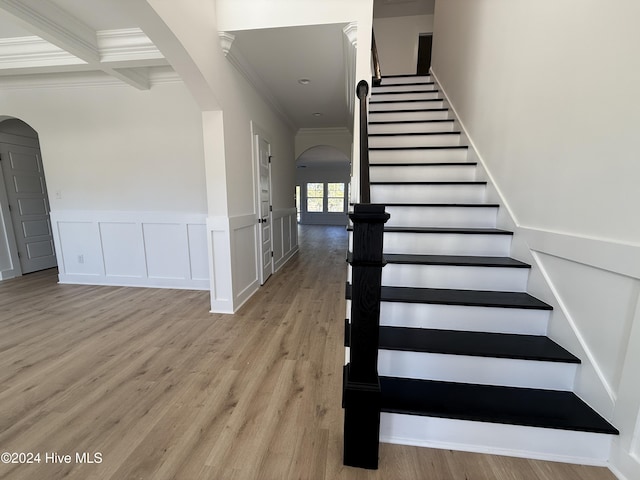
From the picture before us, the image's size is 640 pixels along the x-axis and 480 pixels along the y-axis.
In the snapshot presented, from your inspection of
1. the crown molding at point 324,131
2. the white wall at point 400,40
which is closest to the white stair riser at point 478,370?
the crown molding at point 324,131

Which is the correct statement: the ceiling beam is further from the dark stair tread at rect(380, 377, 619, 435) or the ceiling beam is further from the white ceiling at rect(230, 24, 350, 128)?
the dark stair tread at rect(380, 377, 619, 435)

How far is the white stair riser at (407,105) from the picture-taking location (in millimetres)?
3326

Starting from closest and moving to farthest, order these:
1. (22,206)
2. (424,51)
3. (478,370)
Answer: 1. (478,370)
2. (22,206)
3. (424,51)

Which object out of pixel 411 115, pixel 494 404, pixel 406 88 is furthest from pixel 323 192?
pixel 494 404

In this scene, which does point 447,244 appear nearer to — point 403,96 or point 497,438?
point 497,438

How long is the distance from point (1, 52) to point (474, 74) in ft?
14.9

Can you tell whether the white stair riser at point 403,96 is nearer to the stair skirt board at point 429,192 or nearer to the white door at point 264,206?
the white door at point 264,206

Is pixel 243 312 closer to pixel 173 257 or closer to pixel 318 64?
pixel 173 257

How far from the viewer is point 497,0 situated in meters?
2.11

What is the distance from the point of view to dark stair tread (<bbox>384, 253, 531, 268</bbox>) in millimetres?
1613

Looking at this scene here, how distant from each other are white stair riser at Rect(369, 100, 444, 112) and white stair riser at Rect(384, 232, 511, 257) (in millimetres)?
2147

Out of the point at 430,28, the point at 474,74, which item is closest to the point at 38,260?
the point at 474,74

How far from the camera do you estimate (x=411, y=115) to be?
3.17 m

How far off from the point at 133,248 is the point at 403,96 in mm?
4151
